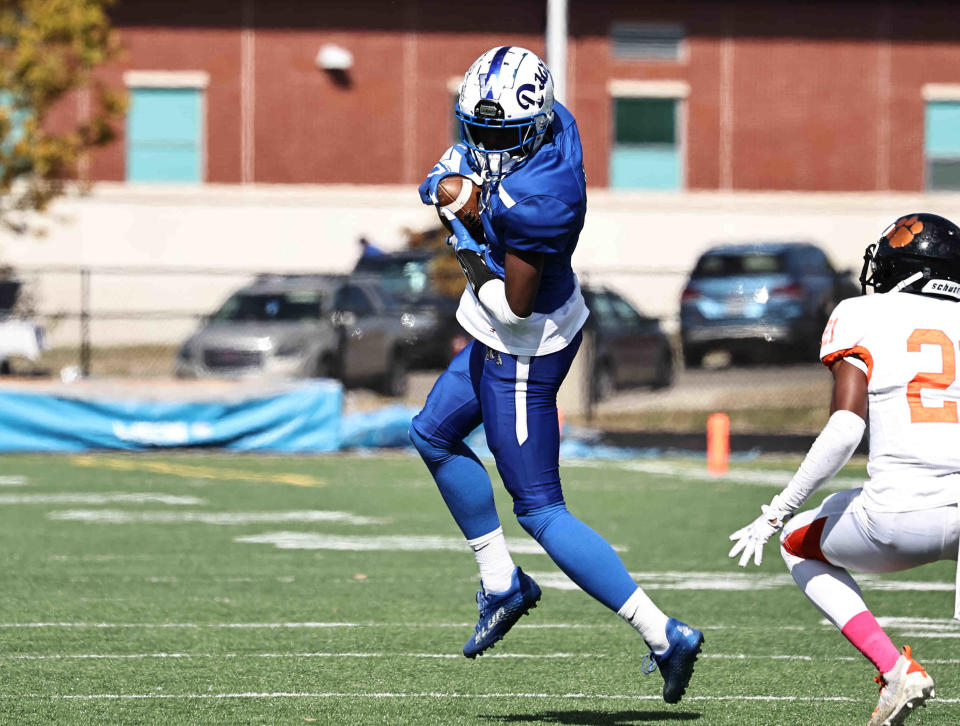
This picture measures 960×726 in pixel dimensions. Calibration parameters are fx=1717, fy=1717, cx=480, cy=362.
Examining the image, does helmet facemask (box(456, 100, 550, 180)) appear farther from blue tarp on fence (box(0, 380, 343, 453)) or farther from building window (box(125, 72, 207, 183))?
building window (box(125, 72, 207, 183))

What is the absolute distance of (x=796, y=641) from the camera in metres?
7.38

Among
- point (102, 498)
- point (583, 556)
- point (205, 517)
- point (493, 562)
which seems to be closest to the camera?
point (583, 556)

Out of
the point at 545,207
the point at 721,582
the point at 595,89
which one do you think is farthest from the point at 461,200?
the point at 595,89

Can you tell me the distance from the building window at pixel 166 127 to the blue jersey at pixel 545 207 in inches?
1005

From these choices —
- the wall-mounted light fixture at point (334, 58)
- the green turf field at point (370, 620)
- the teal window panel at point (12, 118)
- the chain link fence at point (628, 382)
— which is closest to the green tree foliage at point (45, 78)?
the teal window panel at point (12, 118)

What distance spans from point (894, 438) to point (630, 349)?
15763mm

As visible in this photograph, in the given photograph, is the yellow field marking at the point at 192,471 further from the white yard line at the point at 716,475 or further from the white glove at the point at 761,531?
the white glove at the point at 761,531

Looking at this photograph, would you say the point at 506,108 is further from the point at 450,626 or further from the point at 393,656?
the point at 450,626

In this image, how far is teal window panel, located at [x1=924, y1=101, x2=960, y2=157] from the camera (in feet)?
104

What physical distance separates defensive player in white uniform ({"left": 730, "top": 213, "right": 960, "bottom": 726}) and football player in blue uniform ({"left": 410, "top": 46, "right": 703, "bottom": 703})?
21.8 inches

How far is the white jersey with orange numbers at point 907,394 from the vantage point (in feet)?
16.0

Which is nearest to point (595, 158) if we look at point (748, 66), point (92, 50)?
point (748, 66)

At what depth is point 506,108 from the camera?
17.4 feet

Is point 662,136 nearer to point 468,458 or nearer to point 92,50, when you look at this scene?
point 92,50
